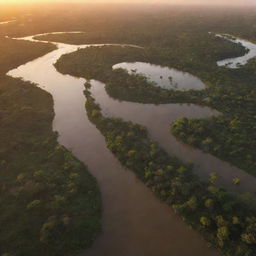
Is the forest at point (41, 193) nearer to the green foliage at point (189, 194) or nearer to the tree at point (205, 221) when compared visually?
the green foliage at point (189, 194)

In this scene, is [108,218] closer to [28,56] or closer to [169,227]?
[169,227]

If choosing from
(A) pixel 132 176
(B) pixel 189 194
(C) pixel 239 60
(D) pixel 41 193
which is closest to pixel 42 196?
(D) pixel 41 193

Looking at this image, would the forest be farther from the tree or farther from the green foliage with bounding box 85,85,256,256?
the tree

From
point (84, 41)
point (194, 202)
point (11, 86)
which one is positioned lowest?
point (84, 41)

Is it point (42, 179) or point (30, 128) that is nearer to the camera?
point (42, 179)

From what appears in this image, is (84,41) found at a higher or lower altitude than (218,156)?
lower

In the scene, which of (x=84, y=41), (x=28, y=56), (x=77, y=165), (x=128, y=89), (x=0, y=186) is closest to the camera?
(x=0, y=186)

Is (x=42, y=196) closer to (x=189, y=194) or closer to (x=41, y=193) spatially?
(x=41, y=193)

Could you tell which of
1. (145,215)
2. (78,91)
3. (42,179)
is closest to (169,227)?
(145,215)

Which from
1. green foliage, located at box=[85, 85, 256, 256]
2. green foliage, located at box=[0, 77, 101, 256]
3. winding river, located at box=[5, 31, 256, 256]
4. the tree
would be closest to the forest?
green foliage, located at box=[0, 77, 101, 256]
